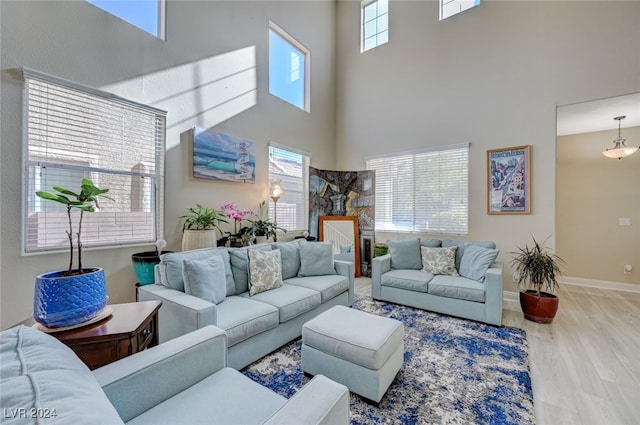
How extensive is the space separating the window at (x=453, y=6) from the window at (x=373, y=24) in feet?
3.28

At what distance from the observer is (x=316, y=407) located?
90cm

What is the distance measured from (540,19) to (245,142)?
4553 mm

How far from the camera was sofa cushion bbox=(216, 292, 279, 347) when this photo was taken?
6.46 ft

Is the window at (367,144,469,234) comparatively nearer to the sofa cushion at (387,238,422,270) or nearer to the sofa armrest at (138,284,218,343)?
the sofa cushion at (387,238,422,270)

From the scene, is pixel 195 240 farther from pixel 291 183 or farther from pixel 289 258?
pixel 291 183

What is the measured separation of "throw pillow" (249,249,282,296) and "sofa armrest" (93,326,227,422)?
124 cm

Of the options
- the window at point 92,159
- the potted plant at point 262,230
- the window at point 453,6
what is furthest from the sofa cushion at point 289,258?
the window at point 453,6

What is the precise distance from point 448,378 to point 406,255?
1962 mm

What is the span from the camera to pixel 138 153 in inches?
111

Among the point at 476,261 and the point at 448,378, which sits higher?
the point at 476,261

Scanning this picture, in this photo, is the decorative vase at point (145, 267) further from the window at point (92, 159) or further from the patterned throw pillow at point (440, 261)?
the patterned throw pillow at point (440, 261)

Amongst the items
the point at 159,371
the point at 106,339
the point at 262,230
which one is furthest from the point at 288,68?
the point at 159,371

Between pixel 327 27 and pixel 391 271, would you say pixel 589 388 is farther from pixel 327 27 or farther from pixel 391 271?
pixel 327 27

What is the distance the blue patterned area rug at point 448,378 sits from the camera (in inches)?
65.8
